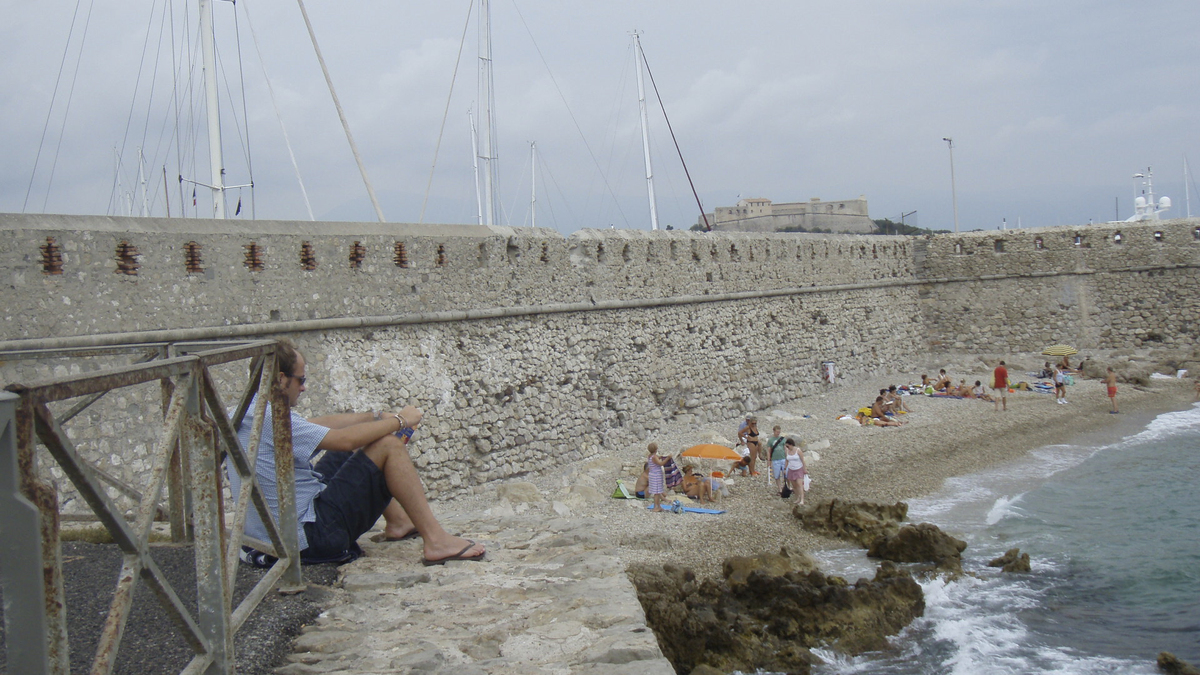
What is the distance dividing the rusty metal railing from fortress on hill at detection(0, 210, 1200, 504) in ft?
2.87

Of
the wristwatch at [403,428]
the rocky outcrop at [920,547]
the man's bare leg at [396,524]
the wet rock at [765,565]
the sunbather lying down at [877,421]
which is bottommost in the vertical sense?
the rocky outcrop at [920,547]

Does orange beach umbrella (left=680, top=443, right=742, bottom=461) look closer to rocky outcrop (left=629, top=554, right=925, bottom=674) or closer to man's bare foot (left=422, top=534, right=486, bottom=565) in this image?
rocky outcrop (left=629, top=554, right=925, bottom=674)

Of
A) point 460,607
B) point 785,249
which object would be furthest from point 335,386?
point 785,249

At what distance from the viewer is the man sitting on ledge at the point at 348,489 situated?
141 inches

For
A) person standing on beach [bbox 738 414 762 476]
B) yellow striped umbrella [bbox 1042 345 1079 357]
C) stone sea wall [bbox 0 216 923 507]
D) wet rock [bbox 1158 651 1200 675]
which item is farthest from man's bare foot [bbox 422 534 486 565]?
yellow striped umbrella [bbox 1042 345 1079 357]

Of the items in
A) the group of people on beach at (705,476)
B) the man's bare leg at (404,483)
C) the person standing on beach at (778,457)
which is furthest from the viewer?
the person standing on beach at (778,457)

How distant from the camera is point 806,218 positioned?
36688 millimetres

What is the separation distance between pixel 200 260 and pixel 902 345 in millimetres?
17521

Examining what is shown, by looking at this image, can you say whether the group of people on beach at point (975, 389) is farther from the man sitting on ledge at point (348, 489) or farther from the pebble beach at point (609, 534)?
the man sitting on ledge at point (348, 489)

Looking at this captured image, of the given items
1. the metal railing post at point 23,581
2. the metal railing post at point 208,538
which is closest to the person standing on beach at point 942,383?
the metal railing post at point 208,538

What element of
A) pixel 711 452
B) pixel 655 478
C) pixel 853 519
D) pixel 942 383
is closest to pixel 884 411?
pixel 942 383

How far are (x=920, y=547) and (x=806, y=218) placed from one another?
29163mm

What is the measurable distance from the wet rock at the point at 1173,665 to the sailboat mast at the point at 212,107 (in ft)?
32.6

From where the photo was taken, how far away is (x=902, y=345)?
68.8 ft
